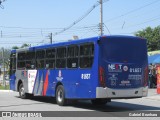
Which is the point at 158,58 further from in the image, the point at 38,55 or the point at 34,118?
the point at 34,118

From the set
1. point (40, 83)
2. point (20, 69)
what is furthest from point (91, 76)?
point (20, 69)

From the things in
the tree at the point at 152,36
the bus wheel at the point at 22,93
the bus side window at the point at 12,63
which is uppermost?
the tree at the point at 152,36

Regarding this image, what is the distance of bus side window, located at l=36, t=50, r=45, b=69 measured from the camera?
850 inches

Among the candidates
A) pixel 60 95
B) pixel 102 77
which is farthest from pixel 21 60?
pixel 102 77

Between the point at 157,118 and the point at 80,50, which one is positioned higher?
the point at 80,50

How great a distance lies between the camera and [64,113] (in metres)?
15.7

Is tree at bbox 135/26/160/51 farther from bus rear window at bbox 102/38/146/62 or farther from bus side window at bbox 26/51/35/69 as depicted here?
bus rear window at bbox 102/38/146/62

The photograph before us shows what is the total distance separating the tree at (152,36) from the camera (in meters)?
82.1

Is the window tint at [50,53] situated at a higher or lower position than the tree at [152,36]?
lower

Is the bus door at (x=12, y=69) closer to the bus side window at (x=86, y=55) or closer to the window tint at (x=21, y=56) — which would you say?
the window tint at (x=21, y=56)

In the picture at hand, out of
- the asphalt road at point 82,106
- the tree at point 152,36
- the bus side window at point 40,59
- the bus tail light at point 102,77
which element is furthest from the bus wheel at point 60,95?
the tree at point 152,36

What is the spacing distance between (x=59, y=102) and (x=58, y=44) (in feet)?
9.01

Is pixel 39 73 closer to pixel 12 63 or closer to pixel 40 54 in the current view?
pixel 40 54

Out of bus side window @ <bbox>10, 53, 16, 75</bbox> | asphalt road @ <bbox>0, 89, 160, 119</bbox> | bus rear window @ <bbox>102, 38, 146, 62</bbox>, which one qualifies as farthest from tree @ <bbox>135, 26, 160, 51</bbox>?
bus rear window @ <bbox>102, 38, 146, 62</bbox>
